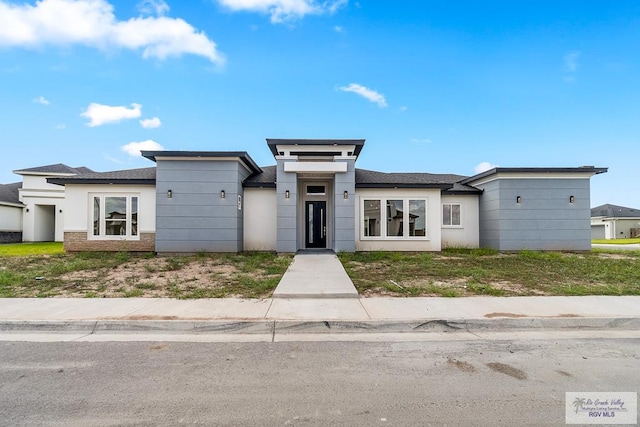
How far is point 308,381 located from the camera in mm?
3461

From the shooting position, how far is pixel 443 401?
120 inches

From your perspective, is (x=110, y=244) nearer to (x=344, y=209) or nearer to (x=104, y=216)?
(x=104, y=216)

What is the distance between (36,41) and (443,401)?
58.4ft

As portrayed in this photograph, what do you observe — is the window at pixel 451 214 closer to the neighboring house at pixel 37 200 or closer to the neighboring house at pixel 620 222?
the neighboring house at pixel 37 200

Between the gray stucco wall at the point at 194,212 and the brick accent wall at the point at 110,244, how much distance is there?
103 centimetres

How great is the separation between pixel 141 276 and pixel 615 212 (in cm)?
4795

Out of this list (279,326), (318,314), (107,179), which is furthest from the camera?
(107,179)

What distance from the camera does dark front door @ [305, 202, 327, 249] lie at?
51.3 feet

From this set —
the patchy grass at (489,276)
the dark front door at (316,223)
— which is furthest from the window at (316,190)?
the patchy grass at (489,276)

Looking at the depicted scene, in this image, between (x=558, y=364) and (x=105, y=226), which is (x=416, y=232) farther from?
(x=105, y=226)

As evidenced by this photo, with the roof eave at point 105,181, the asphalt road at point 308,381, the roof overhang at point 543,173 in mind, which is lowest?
the asphalt road at point 308,381

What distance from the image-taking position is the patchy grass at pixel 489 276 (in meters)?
7.44

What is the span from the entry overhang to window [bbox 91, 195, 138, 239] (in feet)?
24.3

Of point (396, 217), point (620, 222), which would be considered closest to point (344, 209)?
point (396, 217)
